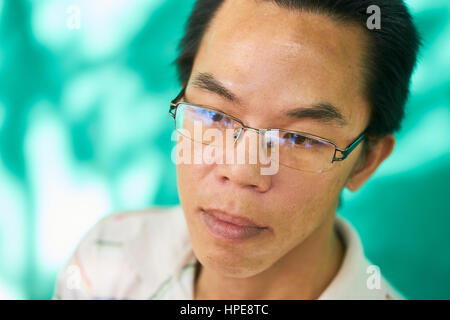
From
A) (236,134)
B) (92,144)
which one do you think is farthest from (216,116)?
(92,144)

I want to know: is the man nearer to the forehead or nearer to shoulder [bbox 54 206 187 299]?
the forehead

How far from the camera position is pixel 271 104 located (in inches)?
43.3

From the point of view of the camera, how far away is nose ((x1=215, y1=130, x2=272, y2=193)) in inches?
43.2

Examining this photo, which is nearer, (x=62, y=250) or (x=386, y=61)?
(x=386, y=61)

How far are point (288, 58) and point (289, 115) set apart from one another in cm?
13

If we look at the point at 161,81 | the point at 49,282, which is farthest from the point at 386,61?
the point at 49,282

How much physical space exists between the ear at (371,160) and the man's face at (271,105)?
0.14m

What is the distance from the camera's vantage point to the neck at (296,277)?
1377mm

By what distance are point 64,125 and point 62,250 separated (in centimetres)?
62

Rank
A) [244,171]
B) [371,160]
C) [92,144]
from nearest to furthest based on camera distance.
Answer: [244,171]
[371,160]
[92,144]

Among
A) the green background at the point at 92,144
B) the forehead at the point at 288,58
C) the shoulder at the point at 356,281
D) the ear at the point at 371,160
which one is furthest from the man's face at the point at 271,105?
the green background at the point at 92,144

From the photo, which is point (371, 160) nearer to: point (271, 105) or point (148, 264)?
point (271, 105)
